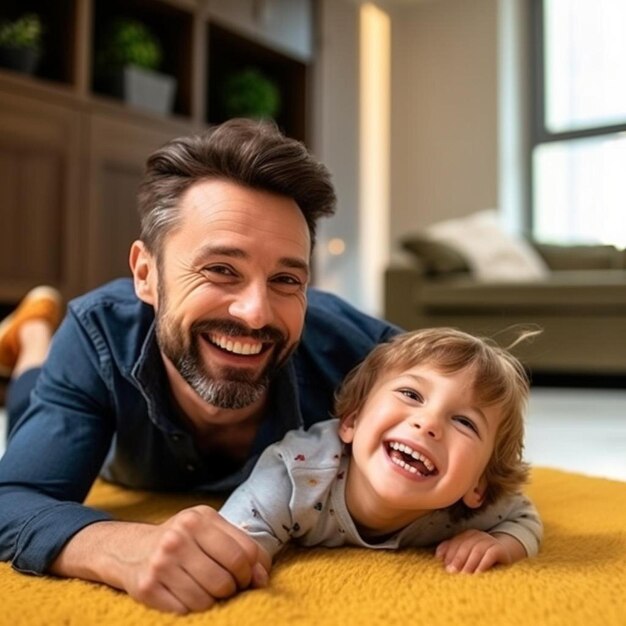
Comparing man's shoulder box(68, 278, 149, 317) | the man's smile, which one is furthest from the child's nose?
man's shoulder box(68, 278, 149, 317)

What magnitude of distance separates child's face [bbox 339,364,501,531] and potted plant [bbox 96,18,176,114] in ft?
8.53

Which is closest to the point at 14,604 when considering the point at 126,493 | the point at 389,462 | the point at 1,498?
the point at 1,498

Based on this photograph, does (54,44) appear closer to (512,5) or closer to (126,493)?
(126,493)

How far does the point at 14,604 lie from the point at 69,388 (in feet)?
1.32

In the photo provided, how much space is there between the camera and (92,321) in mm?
1160

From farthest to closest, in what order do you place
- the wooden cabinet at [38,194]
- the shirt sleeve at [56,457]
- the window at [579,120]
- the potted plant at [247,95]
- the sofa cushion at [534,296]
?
1. the window at [579,120]
2. the potted plant at [247,95]
3. the sofa cushion at [534,296]
4. the wooden cabinet at [38,194]
5. the shirt sleeve at [56,457]

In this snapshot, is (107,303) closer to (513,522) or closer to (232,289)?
(232,289)

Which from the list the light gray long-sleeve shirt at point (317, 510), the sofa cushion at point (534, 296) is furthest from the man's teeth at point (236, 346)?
the sofa cushion at point (534, 296)

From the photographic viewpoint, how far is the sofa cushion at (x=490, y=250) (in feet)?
12.9

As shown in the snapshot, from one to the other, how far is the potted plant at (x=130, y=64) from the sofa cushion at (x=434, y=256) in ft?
4.37

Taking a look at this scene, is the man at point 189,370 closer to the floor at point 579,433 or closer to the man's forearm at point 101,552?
the man's forearm at point 101,552

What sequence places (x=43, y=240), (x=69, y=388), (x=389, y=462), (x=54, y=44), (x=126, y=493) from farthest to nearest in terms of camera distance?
(x=54, y=44) → (x=43, y=240) → (x=126, y=493) → (x=69, y=388) → (x=389, y=462)

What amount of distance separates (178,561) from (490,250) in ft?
11.4

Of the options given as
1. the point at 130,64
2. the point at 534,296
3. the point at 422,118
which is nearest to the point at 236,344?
the point at 130,64
